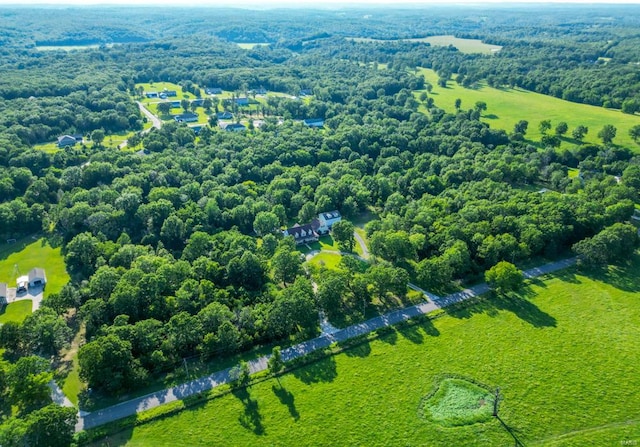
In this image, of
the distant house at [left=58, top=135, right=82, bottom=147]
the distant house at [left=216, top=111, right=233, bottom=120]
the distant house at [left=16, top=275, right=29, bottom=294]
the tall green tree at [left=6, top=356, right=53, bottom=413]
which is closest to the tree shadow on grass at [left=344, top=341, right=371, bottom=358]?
the tall green tree at [left=6, top=356, right=53, bottom=413]

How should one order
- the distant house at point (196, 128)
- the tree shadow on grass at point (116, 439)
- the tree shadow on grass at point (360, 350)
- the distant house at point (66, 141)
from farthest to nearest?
the distant house at point (196, 128)
the distant house at point (66, 141)
the tree shadow on grass at point (360, 350)
the tree shadow on grass at point (116, 439)

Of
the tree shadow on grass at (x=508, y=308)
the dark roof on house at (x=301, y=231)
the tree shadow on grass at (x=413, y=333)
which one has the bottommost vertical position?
the dark roof on house at (x=301, y=231)

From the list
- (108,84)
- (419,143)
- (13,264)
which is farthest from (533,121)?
(108,84)

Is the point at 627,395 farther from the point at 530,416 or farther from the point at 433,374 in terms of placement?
the point at 433,374

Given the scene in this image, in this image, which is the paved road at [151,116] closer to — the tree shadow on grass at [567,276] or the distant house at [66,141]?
the distant house at [66,141]

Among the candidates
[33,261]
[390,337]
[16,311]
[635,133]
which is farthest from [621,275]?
[33,261]

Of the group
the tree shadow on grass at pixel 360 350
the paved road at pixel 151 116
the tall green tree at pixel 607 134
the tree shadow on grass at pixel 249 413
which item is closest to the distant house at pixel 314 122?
the paved road at pixel 151 116

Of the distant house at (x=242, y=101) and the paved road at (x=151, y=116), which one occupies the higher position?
the distant house at (x=242, y=101)
